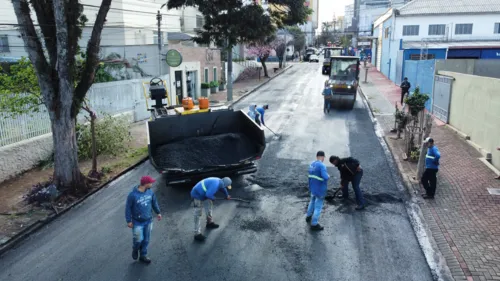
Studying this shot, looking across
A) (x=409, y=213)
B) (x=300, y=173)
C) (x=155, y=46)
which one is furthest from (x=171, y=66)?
(x=409, y=213)

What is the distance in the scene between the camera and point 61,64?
9312 mm

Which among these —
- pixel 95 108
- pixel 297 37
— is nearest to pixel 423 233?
pixel 95 108

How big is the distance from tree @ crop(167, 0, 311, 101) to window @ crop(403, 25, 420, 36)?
67.6 feet

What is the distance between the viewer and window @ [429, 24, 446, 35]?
39.1 meters

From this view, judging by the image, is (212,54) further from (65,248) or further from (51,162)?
(65,248)

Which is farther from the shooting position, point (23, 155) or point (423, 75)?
point (423, 75)

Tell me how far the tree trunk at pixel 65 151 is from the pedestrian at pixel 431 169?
28.1 feet

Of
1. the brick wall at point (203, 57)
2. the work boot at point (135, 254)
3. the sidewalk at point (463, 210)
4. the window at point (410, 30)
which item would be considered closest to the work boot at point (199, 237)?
the work boot at point (135, 254)

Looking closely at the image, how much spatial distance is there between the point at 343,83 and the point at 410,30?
69.7ft

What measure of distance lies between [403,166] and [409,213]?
3.40m

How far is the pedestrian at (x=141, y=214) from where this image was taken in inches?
256

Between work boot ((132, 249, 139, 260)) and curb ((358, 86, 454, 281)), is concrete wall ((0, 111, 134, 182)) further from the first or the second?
curb ((358, 86, 454, 281))

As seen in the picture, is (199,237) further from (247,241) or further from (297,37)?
(297,37)

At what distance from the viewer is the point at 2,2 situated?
29.3 meters
